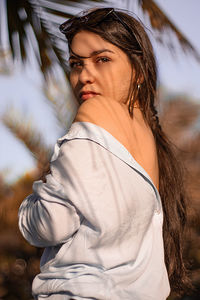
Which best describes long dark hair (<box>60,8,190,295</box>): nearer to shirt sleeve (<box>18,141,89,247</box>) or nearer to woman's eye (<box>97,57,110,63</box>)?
woman's eye (<box>97,57,110,63</box>)

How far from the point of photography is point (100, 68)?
1.67 meters

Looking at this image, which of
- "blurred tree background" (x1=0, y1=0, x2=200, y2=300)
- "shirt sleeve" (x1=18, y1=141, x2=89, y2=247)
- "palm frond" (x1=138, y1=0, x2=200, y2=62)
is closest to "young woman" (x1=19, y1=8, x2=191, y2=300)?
"shirt sleeve" (x1=18, y1=141, x2=89, y2=247)

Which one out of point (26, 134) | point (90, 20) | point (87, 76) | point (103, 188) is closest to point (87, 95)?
point (87, 76)

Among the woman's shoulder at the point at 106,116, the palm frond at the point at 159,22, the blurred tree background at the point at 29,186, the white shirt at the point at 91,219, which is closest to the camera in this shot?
the white shirt at the point at 91,219

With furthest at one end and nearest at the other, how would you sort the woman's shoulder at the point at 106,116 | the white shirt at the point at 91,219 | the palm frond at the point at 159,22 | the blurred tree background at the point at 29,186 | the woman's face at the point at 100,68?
the blurred tree background at the point at 29,186, the palm frond at the point at 159,22, the woman's face at the point at 100,68, the woman's shoulder at the point at 106,116, the white shirt at the point at 91,219

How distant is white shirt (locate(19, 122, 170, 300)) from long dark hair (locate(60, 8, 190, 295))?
1.44 ft

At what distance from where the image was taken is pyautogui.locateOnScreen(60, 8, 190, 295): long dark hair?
5.70 feet

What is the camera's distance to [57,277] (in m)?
1.38

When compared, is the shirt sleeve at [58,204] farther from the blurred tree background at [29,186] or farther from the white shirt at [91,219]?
the blurred tree background at [29,186]

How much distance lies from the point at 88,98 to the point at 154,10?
85cm

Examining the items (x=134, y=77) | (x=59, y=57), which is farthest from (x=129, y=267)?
(x=59, y=57)

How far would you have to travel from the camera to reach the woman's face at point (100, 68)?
1667 millimetres

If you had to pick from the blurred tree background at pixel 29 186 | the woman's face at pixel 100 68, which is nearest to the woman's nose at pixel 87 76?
the woman's face at pixel 100 68

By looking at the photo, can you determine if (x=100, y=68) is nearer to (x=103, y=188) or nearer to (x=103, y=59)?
(x=103, y=59)
